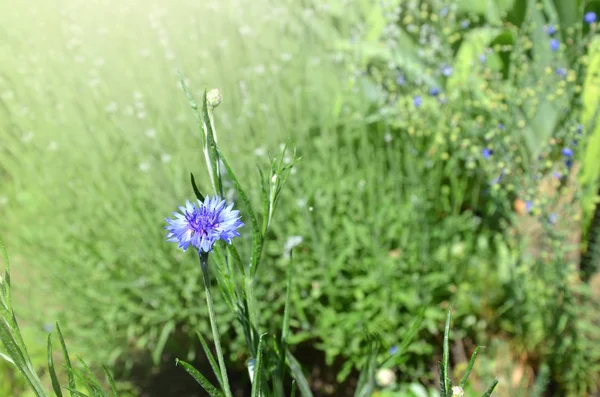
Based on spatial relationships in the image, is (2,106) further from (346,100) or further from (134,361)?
(346,100)

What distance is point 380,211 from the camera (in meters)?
2.56

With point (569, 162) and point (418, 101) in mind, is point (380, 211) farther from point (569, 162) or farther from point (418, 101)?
point (569, 162)

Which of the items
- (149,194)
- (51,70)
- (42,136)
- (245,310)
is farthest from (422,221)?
(51,70)

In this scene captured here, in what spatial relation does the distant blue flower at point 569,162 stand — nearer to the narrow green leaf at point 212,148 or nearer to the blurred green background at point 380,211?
the blurred green background at point 380,211

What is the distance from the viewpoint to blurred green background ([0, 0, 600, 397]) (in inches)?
91.0

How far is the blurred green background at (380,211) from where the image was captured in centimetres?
231

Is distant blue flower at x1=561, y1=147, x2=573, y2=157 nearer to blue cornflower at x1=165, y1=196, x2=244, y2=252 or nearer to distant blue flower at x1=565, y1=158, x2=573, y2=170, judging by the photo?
distant blue flower at x1=565, y1=158, x2=573, y2=170

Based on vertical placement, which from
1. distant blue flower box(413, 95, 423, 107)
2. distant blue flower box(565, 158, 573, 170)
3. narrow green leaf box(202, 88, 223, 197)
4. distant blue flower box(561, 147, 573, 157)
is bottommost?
narrow green leaf box(202, 88, 223, 197)

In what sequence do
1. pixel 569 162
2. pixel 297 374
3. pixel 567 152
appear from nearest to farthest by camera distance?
pixel 297 374 → pixel 567 152 → pixel 569 162

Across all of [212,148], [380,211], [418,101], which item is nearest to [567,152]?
[418,101]

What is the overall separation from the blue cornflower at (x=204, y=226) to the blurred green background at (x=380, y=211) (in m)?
1.33

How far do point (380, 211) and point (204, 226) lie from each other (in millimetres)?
1855

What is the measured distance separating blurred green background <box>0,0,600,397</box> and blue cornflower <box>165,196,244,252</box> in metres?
1.33

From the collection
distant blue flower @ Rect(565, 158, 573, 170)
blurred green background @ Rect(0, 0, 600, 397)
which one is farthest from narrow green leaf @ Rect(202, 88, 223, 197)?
distant blue flower @ Rect(565, 158, 573, 170)
